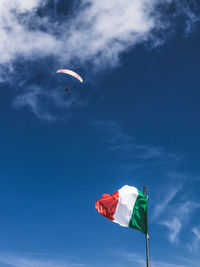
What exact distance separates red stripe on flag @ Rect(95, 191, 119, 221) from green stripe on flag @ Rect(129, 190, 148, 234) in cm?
228

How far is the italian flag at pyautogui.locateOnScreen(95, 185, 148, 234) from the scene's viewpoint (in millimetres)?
31750

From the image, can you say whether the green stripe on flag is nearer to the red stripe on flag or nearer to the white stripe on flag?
the white stripe on flag

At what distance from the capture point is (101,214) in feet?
108

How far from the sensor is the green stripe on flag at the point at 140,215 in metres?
31.1

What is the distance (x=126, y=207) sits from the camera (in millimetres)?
32938

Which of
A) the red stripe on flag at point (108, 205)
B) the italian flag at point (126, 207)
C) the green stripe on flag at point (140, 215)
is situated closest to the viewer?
the green stripe on flag at point (140, 215)

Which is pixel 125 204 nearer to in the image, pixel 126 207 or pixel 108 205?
pixel 126 207

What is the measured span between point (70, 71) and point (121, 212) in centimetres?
2312

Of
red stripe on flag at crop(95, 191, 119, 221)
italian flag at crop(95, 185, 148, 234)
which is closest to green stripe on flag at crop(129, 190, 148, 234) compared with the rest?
italian flag at crop(95, 185, 148, 234)

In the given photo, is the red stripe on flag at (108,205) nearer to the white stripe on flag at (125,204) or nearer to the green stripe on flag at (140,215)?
the white stripe on flag at (125,204)

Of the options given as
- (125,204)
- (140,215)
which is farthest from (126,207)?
(140,215)

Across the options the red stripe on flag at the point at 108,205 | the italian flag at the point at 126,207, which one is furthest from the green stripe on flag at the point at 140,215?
the red stripe on flag at the point at 108,205

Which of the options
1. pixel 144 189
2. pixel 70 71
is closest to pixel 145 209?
pixel 144 189

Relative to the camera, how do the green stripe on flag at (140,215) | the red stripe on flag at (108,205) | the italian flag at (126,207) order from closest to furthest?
the green stripe on flag at (140,215), the italian flag at (126,207), the red stripe on flag at (108,205)
